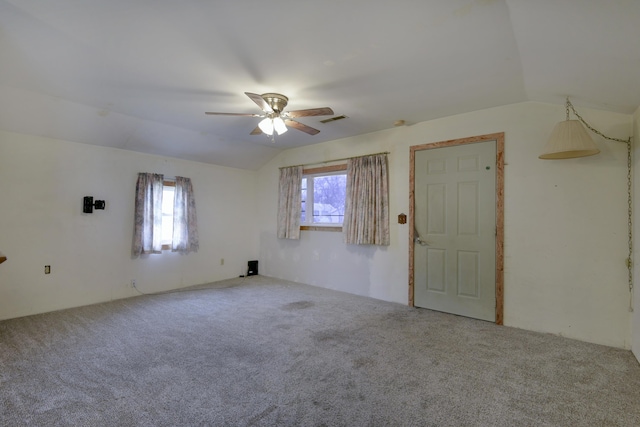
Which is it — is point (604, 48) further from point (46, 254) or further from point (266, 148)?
point (46, 254)

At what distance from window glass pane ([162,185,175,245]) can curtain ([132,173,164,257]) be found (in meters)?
0.15

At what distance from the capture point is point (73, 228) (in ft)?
13.5

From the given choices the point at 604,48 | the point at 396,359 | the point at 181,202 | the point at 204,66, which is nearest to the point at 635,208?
the point at 604,48

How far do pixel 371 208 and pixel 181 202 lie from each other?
3.13 meters

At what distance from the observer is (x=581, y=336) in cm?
308

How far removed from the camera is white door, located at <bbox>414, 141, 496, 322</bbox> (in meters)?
3.63

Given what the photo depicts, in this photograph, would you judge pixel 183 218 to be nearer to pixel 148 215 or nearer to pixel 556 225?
pixel 148 215

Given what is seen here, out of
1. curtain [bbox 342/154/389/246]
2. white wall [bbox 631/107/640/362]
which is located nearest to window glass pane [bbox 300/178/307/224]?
curtain [bbox 342/154/389/246]

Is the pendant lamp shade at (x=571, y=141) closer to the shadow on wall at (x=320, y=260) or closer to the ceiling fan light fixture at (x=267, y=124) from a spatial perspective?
the shadow on wall at (x=320, y=260)

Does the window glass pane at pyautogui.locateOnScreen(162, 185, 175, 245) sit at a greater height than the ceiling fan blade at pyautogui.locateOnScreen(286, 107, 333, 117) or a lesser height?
lesser

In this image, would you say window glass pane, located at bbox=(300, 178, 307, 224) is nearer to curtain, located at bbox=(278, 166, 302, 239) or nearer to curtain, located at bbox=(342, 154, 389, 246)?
curtain, located at bbox=(278, 166, 302, 239)

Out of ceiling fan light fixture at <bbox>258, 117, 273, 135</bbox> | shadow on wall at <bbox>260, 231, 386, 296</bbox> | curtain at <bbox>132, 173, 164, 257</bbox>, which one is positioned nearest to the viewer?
ceiling fan light fixture at <bbox>258, 117, 273, 135</bbox>

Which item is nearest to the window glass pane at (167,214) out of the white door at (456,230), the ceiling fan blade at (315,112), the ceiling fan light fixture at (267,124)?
the ceiling fan light fixture at (267,124)

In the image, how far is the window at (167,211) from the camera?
16.6 ft
